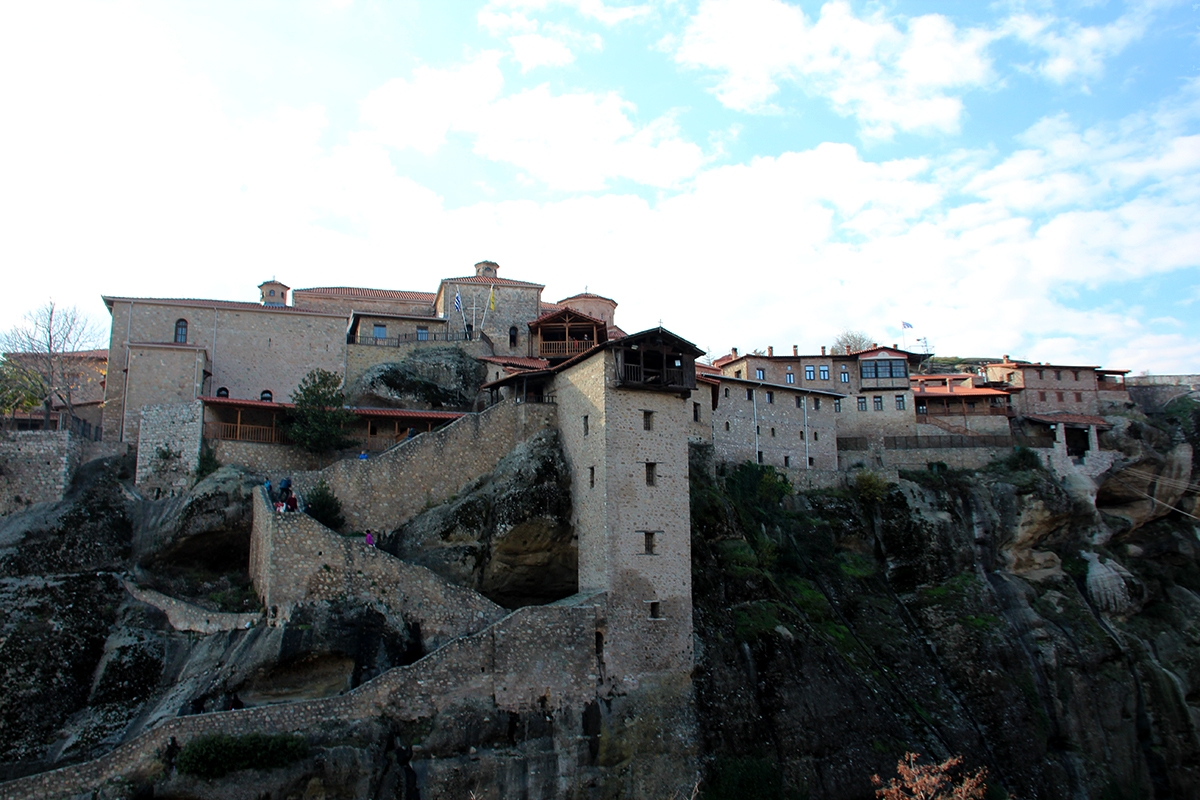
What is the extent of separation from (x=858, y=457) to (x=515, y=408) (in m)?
25.2

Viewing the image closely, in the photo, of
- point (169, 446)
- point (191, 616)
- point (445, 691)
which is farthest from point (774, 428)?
point (191, 616)

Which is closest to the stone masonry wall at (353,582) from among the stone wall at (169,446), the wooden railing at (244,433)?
the stone wall at (169,446)

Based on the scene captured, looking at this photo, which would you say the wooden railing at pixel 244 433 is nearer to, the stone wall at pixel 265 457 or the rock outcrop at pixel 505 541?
the stone wall at pixel 265 457

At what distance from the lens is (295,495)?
33.5m

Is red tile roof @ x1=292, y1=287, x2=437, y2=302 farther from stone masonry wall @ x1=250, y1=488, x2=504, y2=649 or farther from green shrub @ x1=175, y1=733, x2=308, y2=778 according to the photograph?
green shrub @ x1=175, y1=733, x2=308, y2=778

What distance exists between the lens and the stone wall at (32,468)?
34.5 m

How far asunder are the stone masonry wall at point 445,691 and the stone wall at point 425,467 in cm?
815

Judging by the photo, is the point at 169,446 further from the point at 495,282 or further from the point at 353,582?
the point at 495,282

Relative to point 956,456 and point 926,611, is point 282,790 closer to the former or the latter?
point 926,611

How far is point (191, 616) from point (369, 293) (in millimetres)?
33964

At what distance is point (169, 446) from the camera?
119 feet

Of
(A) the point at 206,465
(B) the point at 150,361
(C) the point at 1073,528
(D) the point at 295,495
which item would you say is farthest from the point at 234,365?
(C) the point at 1073,528

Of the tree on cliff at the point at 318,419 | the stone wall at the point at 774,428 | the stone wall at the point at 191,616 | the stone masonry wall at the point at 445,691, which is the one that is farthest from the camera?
the stone wall at the point at 774,428

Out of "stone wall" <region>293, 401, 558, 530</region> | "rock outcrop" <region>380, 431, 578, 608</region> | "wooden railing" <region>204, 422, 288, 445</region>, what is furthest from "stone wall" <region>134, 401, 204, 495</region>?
"rock outcrop" <region>380, 431, 578, 608</region>
